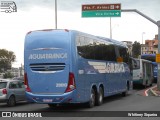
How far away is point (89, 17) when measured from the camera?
31.8 m

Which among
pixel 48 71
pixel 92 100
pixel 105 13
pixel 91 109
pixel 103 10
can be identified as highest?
pixel 103 10

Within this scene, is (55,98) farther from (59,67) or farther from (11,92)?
(11,92)

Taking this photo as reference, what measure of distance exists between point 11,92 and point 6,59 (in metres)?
112

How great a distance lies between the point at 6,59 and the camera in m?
132

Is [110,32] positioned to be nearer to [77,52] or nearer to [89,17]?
[89,17]

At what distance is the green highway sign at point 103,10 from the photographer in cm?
3108

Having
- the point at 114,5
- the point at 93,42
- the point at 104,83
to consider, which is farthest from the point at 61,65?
the point at 114,5

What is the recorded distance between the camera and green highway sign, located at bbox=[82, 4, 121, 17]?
102 ft

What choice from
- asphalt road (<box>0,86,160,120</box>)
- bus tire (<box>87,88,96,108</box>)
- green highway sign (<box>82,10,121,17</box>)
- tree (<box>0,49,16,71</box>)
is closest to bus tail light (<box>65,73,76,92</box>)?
asphalt road (<box>0,86,160,120</box>)

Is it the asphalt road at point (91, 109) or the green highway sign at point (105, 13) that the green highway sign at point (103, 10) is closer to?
the green highway sign at point (105, 13)

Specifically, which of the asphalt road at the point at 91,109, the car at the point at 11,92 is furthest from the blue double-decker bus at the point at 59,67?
the car at the point at 11,92

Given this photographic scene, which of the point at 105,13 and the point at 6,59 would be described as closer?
the point at 105,13

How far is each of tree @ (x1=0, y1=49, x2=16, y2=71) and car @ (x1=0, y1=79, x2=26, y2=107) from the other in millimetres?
107147

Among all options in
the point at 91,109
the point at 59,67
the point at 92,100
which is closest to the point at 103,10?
the point at 92,100
